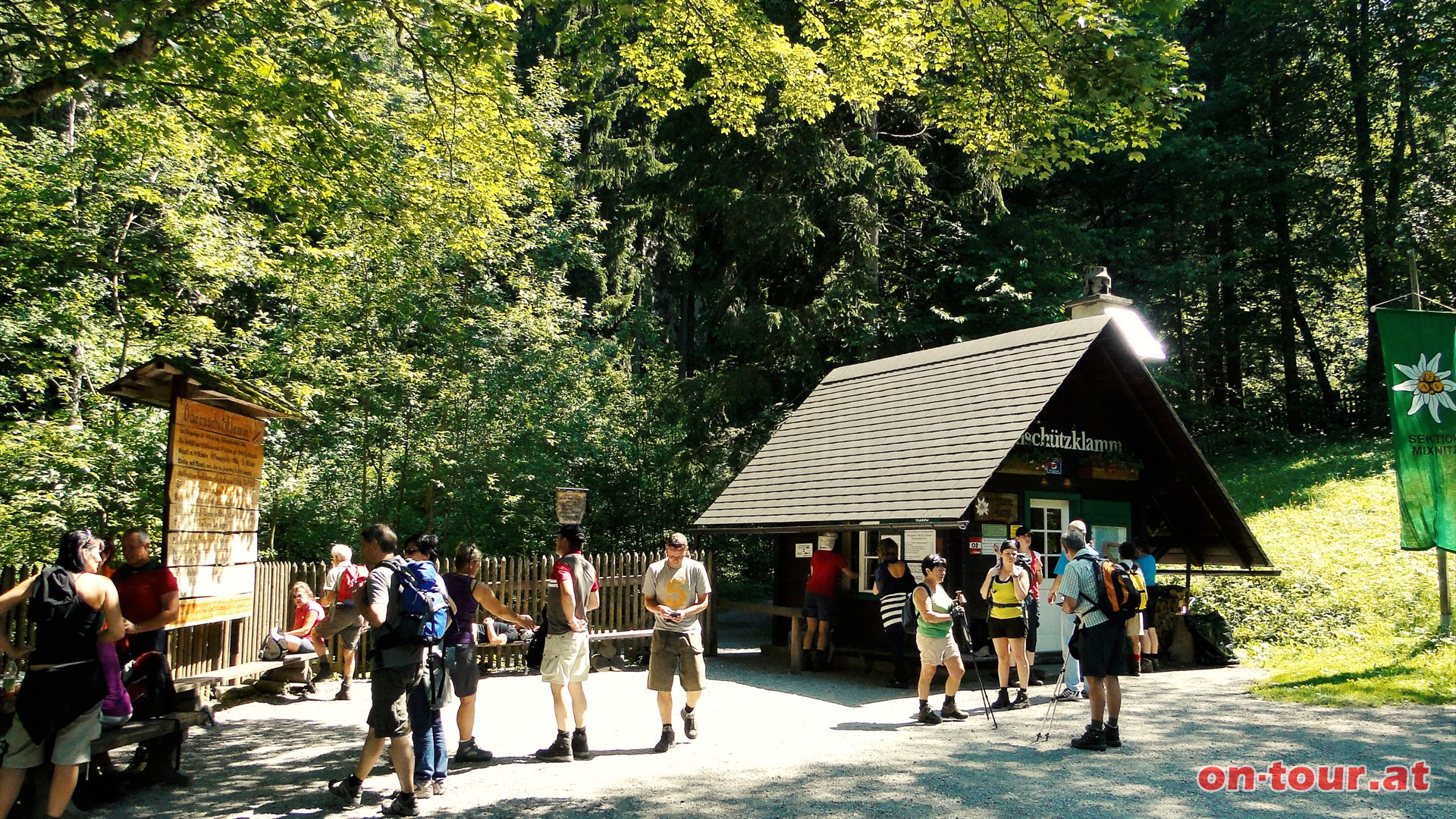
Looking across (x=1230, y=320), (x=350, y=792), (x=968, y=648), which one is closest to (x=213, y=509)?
(x=350, y=792)

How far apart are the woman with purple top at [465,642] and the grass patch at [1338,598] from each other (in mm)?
8592

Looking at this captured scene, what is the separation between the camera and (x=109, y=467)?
47.4ft

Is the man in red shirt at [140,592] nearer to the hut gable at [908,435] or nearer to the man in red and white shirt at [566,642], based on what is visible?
the man in red and white shirt at [566,642]

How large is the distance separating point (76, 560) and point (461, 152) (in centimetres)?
853

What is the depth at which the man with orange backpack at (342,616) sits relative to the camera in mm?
11781

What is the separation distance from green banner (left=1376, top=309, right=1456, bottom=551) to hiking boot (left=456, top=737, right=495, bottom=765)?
429 inches

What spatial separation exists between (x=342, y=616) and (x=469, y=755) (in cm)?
496

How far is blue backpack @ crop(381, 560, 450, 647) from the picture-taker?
6.54m

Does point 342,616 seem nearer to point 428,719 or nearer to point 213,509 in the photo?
point 213,509

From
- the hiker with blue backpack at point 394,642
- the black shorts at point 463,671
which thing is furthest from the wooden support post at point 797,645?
the hiker with blue backpack at point 394,642

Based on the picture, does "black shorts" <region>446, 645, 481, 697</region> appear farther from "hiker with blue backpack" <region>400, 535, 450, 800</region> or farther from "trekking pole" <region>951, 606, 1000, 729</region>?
"trekking pole" <region>951, 606, 1000, 729</region>

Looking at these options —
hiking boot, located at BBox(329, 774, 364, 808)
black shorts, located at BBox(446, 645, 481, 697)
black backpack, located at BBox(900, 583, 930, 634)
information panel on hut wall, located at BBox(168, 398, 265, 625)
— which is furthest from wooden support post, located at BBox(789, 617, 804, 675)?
hiking boot, located at BBox(329, 774, 364, 808)

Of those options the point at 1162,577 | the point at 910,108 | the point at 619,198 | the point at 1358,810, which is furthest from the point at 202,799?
the point at 619,198

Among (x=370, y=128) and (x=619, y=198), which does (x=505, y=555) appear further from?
(x=619, y=198)
